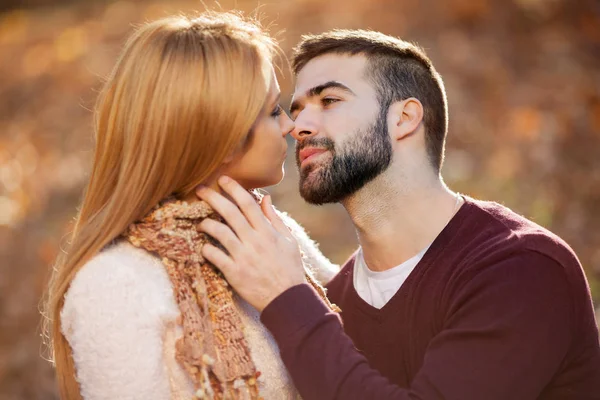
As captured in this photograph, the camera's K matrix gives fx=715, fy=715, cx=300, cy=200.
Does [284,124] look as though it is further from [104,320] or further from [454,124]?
[454,124]

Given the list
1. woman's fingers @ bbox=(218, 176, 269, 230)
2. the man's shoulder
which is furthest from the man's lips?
the man's shoulder

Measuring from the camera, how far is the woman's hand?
2133 millimetres

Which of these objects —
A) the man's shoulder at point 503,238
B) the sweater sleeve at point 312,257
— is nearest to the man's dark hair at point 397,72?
the man's shoulder at point 503,238

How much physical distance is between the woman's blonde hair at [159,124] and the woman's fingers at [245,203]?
77 millimetres

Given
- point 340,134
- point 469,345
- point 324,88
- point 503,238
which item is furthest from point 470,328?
point 324,88

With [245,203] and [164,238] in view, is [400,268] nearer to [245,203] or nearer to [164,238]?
[245,203]

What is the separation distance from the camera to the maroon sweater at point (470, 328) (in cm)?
202

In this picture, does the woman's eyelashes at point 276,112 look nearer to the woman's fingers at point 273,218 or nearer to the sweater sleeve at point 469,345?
the woman's fingers at point 273,218

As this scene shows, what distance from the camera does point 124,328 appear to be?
197cm

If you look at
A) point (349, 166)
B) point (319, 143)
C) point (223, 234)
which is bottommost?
point (223, 234)

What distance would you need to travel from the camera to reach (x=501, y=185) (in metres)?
6.35

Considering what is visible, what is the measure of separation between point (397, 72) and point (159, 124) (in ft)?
3.61

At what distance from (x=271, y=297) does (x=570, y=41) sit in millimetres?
6568

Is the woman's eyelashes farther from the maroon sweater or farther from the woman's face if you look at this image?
the maroon sweater
